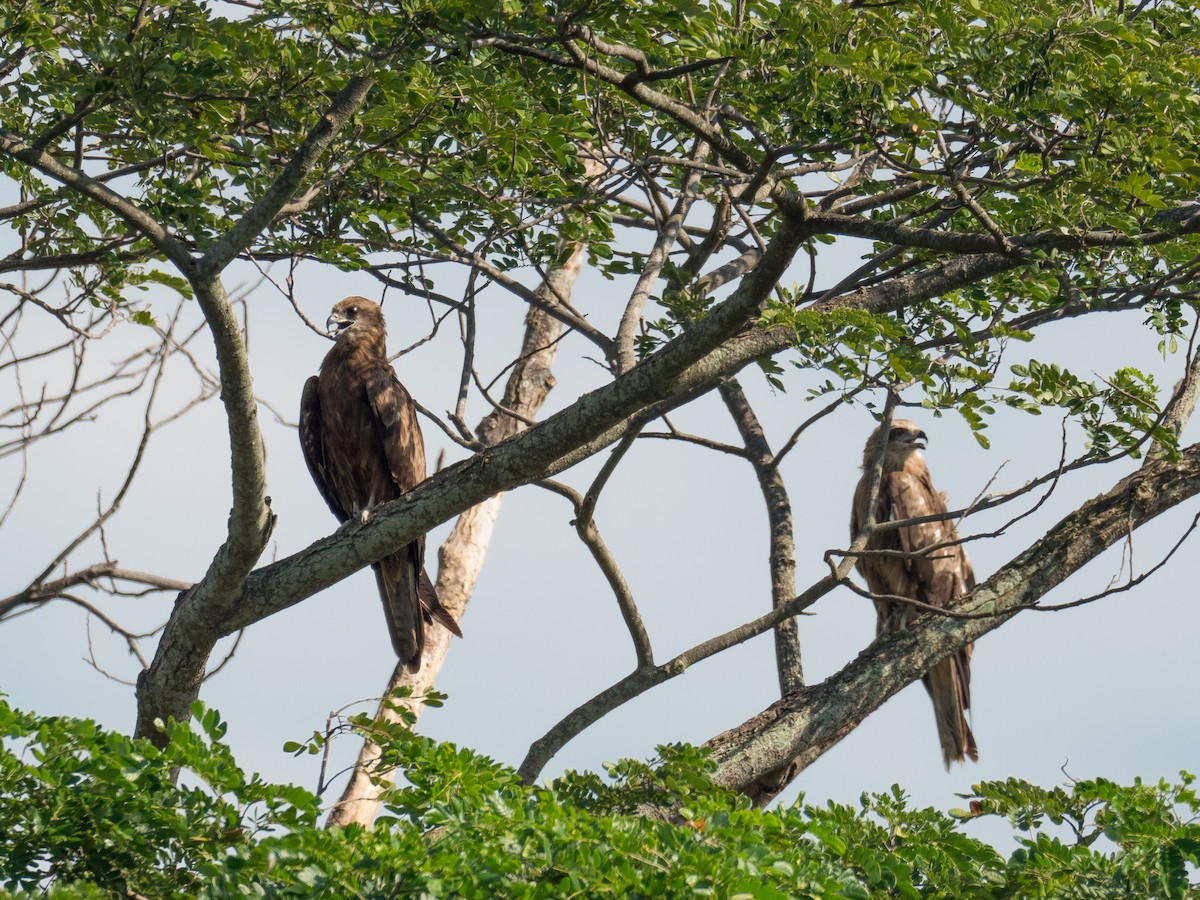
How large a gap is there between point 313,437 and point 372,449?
46 cm

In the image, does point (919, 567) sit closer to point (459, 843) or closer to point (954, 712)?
point (954, 712)

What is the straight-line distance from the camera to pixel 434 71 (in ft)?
14.0

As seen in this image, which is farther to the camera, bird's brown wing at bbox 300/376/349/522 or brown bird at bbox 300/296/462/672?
bird's brown wing at bbox 300/376/349/522

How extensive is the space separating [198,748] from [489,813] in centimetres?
65

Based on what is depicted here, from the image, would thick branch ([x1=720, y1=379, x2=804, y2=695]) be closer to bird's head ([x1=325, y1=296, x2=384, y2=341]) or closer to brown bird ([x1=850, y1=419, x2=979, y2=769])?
brown bird ([x1=850, y1=419, x2=979, y2=769])

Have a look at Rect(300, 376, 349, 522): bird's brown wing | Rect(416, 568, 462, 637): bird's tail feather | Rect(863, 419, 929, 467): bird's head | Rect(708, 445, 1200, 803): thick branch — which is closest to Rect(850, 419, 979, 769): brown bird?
Rect(863, 419, 929, 467): bird's head

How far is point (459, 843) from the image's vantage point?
252 cm

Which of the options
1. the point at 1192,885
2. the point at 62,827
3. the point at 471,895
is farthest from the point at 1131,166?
the point at 62,827

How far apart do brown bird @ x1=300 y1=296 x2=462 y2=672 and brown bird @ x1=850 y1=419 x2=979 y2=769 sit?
2571 millimetres

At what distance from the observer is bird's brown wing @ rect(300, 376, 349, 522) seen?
6977 millimetres

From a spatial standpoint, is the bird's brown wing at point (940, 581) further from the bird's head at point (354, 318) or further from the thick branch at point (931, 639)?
the bird's head at point (354, 318)

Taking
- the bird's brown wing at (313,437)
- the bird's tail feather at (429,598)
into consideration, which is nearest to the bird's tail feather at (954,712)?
the bird's tail feather at (429,598)

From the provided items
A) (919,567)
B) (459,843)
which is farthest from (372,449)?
(459,843)

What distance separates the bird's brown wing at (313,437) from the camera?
6.98m
